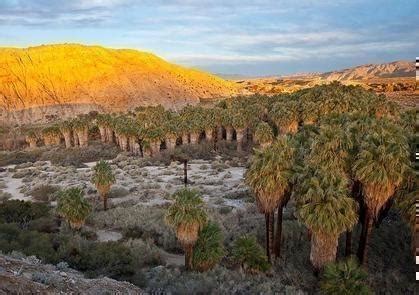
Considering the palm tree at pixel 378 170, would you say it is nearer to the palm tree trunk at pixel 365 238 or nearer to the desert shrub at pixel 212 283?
the palm tree trunk at pixel 365 238

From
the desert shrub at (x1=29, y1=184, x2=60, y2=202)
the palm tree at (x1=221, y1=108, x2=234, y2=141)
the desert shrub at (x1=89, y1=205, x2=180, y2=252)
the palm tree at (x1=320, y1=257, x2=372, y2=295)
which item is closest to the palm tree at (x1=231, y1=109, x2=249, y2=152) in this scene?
the palm tree at (x1=221, y1=108, x2=234, y2=141)

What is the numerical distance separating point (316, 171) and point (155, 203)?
2072 centimetres

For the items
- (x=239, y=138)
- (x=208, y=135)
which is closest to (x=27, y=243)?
(x=239, y=138)

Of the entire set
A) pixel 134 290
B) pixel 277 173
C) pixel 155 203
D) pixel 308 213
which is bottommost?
pixel 155 203

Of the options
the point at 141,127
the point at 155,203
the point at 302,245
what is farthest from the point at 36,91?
the point at 302,245

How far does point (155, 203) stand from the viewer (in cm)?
4062

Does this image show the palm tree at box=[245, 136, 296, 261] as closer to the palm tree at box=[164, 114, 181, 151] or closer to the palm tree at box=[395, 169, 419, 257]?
the palm tree at box=[395, 169, 419, 257]

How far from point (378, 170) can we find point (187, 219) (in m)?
10.0

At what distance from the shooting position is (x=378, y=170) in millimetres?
22953

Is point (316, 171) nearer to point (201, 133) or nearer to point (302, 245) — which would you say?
point (302, 245)

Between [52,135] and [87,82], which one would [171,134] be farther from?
[87,82]

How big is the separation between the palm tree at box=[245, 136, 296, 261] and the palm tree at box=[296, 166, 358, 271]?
991 mm

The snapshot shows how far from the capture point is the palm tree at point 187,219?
23.6 meters

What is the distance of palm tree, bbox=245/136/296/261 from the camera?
77.0ft
